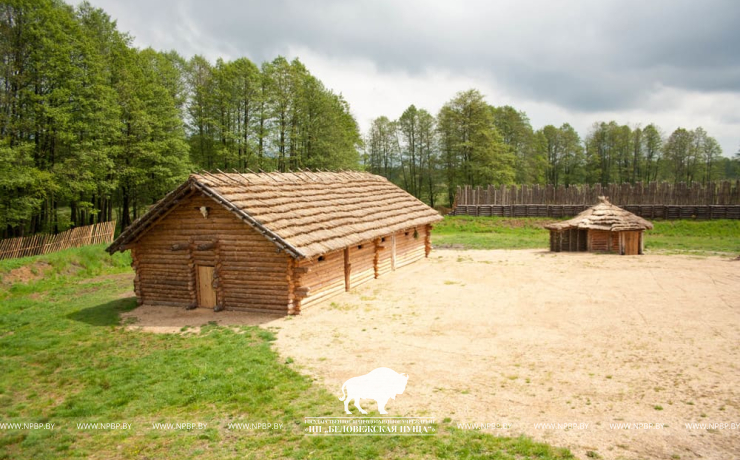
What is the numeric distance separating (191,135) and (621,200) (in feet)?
128

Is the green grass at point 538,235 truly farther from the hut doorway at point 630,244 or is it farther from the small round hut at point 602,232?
the small round hut at point 602,232

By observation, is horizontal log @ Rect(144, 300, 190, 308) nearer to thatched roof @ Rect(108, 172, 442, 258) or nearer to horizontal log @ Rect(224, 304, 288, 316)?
horizontal log @ Rect(224, 304, 288, 316)

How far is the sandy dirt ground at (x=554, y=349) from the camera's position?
24.4ft

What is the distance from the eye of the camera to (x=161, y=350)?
1170 centimetres

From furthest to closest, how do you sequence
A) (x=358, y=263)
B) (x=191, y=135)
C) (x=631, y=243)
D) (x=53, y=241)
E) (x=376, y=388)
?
(x=191, y=135), (x=631, y=243), (x=53, y=241), (x=358, y=263), (x=376, y=388)

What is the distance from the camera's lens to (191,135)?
42.4 meters

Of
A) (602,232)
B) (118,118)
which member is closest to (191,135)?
(118,118)

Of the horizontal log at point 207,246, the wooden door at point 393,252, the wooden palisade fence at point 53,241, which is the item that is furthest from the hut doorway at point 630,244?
the wooden palisade fence at point 53,241

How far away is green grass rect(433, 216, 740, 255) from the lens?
2814 centimetres

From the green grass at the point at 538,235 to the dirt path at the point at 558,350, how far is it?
30.2 ft

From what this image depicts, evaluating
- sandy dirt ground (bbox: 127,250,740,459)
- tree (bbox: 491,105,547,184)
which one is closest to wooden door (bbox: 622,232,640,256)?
sandy dirt ground (bbox: 127,250,740,459)

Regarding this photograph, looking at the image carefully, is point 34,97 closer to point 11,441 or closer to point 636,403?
point 11,441

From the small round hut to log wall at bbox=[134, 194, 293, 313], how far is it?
57.8 feet

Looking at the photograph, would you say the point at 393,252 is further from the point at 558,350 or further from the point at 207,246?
the point at 558,350
